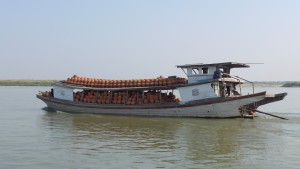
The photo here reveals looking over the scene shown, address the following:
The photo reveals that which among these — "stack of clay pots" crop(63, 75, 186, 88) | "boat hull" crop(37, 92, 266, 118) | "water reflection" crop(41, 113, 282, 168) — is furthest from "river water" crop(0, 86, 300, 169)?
"stack of clay pots" crop(63, 75, 186, 88)

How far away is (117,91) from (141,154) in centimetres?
1449

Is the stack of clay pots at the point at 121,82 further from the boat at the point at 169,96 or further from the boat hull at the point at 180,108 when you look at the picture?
the boat hull at the point at 180,108

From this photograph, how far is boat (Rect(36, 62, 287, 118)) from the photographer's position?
25.1 metres

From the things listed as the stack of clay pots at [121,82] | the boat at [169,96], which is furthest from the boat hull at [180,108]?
the stack of clay pots at [121,82]

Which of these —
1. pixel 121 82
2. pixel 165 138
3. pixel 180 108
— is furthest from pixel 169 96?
pixel 165 138

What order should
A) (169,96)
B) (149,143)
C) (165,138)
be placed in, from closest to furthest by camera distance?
(149,143)
(165,138)
(169,96)

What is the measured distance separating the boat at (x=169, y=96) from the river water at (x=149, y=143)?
96 centimetres

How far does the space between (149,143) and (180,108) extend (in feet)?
31.0

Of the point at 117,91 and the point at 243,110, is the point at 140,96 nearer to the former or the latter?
the point at 117,91

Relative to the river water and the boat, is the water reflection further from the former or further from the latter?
the boat

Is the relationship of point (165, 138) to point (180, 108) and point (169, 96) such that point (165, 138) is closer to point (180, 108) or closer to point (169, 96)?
point (180, 108)

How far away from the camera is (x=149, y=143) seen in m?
16.7

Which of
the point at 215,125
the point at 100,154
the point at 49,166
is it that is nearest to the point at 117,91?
the point at 215,125

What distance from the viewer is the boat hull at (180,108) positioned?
24.4 m
